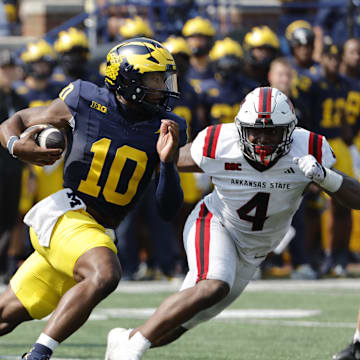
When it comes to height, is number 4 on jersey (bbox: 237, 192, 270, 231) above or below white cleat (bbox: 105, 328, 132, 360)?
above

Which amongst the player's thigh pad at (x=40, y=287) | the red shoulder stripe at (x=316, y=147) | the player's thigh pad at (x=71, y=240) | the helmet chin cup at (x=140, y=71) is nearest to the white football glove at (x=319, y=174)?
the red shoulder stripe at (x=316, y=147)

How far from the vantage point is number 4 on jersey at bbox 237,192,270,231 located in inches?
221

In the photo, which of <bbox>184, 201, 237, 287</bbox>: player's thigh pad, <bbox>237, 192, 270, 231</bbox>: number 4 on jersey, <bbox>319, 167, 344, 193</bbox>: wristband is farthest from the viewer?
<bbox>237, 192, 270, 231</bbox>: number 4 on jersey

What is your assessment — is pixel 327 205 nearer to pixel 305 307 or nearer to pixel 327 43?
pixel 327 43

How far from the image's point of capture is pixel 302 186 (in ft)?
18.4

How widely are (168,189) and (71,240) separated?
0.55 m

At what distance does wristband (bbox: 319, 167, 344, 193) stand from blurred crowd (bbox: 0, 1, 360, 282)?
431 cm

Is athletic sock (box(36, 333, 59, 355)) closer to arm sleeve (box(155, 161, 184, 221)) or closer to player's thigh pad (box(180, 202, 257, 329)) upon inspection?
player's thigh pad (box(180, 202, 257, 329))

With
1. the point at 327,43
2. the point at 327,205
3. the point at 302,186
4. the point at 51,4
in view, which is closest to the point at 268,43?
the point at 327,43

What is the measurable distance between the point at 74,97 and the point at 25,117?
0.93 feet

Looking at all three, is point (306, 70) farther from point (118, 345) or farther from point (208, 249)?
point (118, 345)

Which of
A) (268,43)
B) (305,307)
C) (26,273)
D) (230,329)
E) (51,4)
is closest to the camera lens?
(26,273)

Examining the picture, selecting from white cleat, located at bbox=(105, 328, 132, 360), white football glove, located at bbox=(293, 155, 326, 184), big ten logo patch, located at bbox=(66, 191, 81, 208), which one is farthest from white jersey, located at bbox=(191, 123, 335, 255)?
white cleat, located at bbox=(105, 328, 132, 360)

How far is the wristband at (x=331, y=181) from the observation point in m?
5.23
